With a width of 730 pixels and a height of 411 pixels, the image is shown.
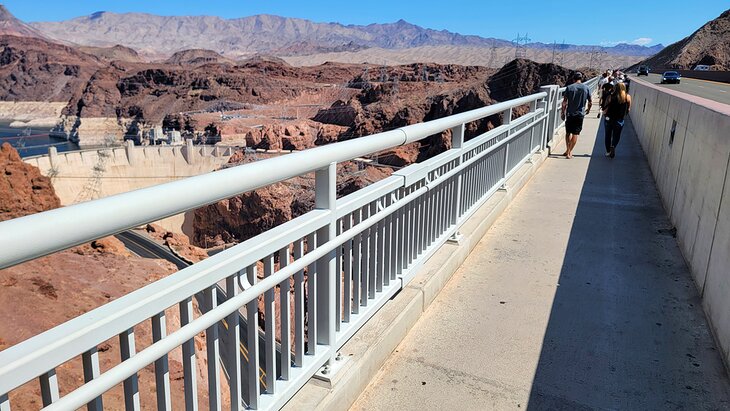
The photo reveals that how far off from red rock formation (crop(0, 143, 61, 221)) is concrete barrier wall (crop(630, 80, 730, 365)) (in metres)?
12.1

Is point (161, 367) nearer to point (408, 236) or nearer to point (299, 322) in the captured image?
point (299, 322)

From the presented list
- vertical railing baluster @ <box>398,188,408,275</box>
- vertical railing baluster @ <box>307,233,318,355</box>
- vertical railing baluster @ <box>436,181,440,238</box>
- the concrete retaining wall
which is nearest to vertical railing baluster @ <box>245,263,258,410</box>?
vertical railing baluster @ <box>307,233,318,355</box>

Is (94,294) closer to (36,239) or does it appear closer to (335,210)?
(335,210)

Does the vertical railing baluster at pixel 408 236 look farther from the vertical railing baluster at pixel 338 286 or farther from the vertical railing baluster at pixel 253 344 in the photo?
the vertical railing baluster at pixel 253 344

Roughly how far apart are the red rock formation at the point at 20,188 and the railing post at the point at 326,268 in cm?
1122

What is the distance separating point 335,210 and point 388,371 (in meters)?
1.22

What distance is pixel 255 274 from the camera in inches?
82.8

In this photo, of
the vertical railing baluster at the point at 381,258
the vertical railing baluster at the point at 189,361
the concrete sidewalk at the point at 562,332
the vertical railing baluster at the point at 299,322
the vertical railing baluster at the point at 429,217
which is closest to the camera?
the vertical railing baluster at the point at 189,361

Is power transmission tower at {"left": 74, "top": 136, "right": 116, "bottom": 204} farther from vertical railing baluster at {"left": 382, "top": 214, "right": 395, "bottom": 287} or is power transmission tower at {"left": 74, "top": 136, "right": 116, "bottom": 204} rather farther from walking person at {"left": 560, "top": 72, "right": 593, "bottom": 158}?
vertical railing baluster at {"left": 382, "top": 214, "right": 395, "bottom": 287}

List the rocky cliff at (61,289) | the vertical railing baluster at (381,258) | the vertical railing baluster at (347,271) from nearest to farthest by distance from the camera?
the vertical railing baluster at (347,271) → the vertical railing baluster at (381,258) → the rocky cliff at (61,289)

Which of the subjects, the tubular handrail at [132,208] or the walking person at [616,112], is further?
the walking person at [616,112]

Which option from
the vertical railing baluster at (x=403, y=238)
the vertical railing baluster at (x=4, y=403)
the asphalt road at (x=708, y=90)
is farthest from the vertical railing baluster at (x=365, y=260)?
the asphalt road at (x=708, y=90)

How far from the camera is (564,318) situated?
396 cm

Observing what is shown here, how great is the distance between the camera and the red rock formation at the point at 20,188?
11.9m
